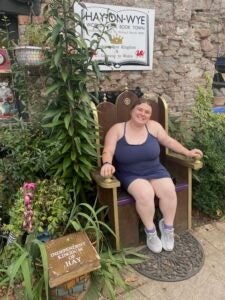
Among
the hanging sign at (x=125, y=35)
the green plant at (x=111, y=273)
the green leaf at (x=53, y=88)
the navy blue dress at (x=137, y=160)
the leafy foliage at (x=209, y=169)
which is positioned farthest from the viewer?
the hanging sign at (x=125, y=35)

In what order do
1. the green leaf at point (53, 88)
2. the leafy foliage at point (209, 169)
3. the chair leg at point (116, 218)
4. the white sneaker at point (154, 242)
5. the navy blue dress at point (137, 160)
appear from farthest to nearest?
the leafy foliage at point (209, 169) < the navy blue dress at point (137, 160) < the white sneaker at point (154, 242) < the chair leg at point (116, 218) < the green leaf at point (53, 88)

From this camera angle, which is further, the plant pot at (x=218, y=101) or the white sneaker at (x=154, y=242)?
the plant pot at (x=218, y=101)

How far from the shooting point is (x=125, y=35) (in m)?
3.39

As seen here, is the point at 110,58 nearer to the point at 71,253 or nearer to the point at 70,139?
the point at 70,139

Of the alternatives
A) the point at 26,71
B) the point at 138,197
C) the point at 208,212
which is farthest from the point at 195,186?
the point at 26,71

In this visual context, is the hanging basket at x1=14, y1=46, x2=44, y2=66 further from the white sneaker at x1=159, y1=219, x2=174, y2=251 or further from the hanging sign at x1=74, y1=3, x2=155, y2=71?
the white sneaker at x1=159, y1=219, x2=174, y2=251

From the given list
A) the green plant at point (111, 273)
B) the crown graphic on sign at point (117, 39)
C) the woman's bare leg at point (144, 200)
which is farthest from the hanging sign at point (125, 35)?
the green plant at point (111, 273)

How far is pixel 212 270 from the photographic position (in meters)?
2.37

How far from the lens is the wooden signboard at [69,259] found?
70.4 inches

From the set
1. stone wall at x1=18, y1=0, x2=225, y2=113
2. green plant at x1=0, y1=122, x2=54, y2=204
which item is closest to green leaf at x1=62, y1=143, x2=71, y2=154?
green plant at x1=0, y1=122, x2=54, y2=204

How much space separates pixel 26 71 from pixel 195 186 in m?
1.91

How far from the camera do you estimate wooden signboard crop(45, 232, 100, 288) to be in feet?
5.86

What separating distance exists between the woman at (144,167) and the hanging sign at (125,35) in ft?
2.73

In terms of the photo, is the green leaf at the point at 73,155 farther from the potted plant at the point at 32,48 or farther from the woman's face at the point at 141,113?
the potted plant at the point at 32,48
